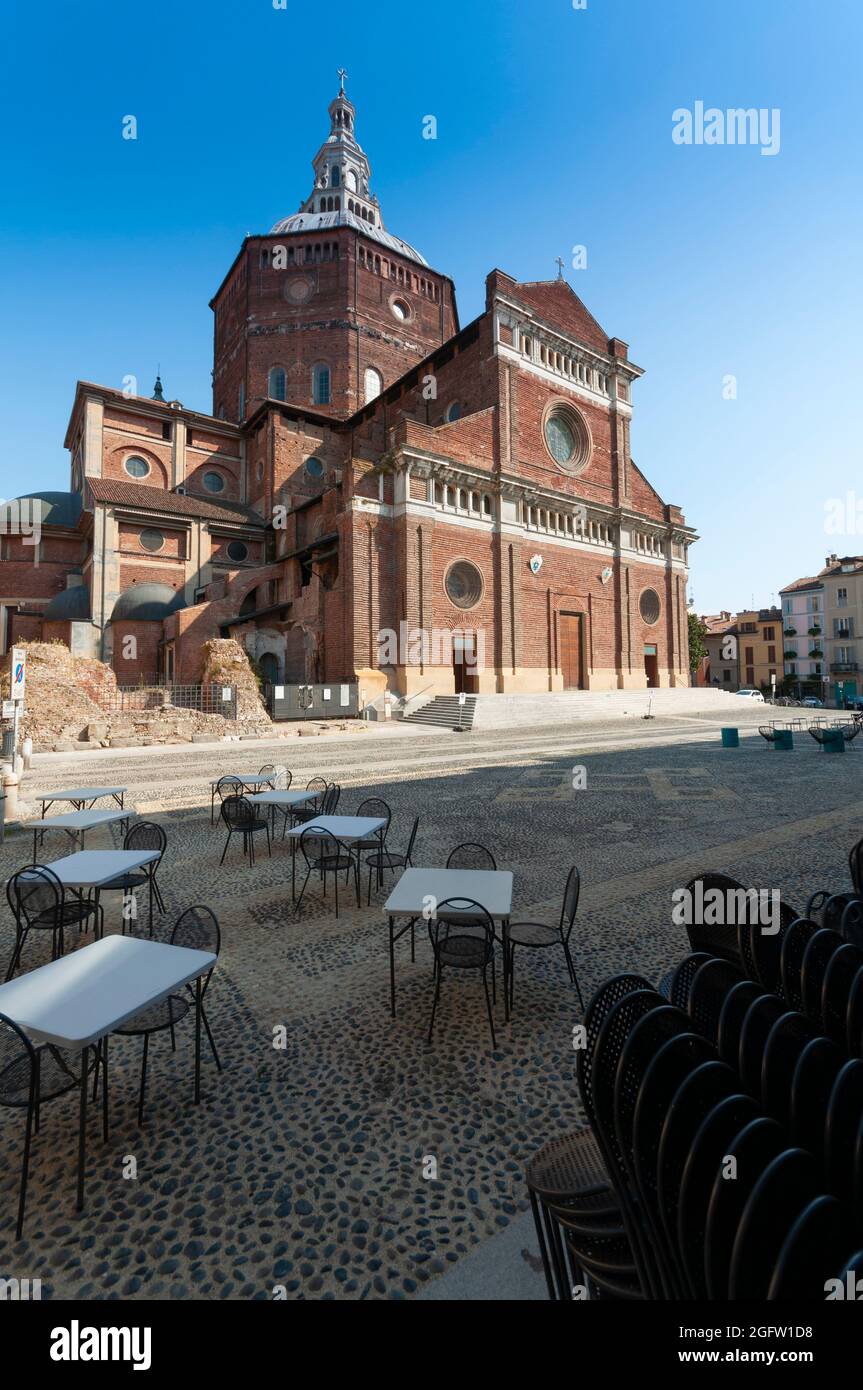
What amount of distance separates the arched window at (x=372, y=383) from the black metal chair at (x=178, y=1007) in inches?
1764

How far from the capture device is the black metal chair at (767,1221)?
4.20ft

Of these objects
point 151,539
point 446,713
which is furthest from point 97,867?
point 151,539

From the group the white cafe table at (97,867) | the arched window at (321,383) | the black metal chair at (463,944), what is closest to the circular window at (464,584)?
the arched window at (321,383)

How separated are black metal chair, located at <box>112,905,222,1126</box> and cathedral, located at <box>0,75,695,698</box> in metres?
21.8

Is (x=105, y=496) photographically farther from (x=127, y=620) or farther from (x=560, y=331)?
(x=560, y=331)

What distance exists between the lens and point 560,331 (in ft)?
105

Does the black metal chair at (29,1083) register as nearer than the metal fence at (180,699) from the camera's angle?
Yes

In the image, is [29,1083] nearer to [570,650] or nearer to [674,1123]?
[674,1123]

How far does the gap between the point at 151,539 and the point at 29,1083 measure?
34.4 metres

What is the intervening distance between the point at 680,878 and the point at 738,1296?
16.5 feet

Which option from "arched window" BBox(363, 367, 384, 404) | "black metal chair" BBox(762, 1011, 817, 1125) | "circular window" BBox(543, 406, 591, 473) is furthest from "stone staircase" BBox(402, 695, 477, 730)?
"arched window" BBox(363, 367, 384, 404)

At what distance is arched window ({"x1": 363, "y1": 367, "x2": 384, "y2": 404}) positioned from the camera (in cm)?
4191

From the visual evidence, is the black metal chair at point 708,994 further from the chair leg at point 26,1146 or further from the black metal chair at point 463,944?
the chair leg at point 26,1146

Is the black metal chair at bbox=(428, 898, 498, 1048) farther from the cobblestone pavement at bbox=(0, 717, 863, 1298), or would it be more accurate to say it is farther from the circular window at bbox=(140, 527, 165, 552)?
the circular window at bbox=(140, 527, 165, 552)
